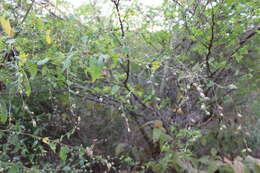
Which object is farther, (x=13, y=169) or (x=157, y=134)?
(x=157, y=134)

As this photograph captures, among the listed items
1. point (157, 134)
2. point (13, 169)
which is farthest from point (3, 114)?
point (157, 134)

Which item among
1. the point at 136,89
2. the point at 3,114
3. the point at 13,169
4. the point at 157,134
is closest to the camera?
the point at 3,114

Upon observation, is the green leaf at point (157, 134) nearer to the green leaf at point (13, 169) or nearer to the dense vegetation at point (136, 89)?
the dense vegetation at point (136, 89)

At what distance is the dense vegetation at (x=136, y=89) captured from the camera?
1.64m

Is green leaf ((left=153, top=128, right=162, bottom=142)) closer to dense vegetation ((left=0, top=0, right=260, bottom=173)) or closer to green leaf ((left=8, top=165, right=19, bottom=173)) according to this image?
dense vegetation ((left=0, top=0, right=260, bottom=173))

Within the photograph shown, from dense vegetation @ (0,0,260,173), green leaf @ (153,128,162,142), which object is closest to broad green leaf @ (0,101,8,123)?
dense vegetation @ (0,0,260,173)

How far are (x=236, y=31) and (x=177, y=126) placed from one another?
1.28 metres

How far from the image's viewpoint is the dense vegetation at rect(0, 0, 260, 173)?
164 cm

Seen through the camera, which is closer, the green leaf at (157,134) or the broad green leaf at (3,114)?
the broad green leaf at (3,114)

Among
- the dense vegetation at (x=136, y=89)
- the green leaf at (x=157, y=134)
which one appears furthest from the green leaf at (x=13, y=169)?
the green leaf at (x=157, y=134)

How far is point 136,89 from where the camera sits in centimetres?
251

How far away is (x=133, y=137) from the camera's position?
9.59ft

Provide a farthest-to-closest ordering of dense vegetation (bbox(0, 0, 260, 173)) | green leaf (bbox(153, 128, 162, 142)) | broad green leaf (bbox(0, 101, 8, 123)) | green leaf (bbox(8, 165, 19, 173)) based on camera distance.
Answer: green leaf (bbox(153, 128, 162, 142))
dense vegetation (bbox(0, 0, 260, 173))
green leaf (bbox(8, 165, 19, 173))
broad green leaf (bbox(0, 101, 8, 123))

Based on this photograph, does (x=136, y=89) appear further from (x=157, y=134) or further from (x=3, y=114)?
(x=3, y=114)
